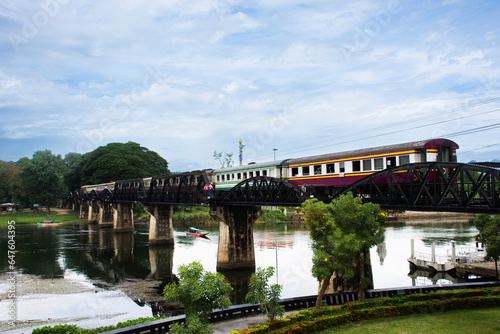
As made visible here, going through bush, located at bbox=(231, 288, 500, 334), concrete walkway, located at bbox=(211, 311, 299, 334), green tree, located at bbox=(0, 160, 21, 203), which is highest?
green tree, located at bbox=(0, 160, 21, 203)

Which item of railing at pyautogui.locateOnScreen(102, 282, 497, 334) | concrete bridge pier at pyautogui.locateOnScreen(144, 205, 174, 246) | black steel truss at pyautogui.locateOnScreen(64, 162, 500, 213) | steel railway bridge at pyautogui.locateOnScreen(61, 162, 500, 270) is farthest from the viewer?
concrete bridge pier at pyautogui.locateOnScreen(144, 205, 174, 246)

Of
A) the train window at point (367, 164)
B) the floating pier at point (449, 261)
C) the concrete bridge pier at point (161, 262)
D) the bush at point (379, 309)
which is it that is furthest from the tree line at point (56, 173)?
the bush at point (379, 309)

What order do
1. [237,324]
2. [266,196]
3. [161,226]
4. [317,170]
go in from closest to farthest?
[237,324] < [317,170] < [266,196] < [161,226]

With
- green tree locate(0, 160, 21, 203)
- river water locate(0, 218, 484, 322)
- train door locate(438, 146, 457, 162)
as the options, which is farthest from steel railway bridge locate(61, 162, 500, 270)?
green tree locate(0, 160, 21, 203)

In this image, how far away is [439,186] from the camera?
26.2 m

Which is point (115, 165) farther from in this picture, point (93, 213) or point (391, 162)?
point (391, 162)

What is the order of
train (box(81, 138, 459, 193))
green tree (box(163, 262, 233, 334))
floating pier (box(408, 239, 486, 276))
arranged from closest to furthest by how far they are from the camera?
green tree (box(163, 262, 233, 334))
train (box(81, 138, 459, 193))
floating pier (box(408, 239, 486, 276))

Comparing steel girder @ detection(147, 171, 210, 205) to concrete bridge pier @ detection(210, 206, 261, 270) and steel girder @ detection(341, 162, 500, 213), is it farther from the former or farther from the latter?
steel girder @ detection(341, 162, 500, 213)

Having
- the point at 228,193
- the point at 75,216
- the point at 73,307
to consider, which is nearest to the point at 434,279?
the point at 228,193

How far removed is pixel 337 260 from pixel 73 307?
2407 centimetres

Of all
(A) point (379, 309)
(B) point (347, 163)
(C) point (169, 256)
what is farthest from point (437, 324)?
(C) point (169, 256)

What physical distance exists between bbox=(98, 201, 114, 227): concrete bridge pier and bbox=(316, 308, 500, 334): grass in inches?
3579

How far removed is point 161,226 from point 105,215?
39.1m

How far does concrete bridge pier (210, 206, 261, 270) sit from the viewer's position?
4566 centimetres
